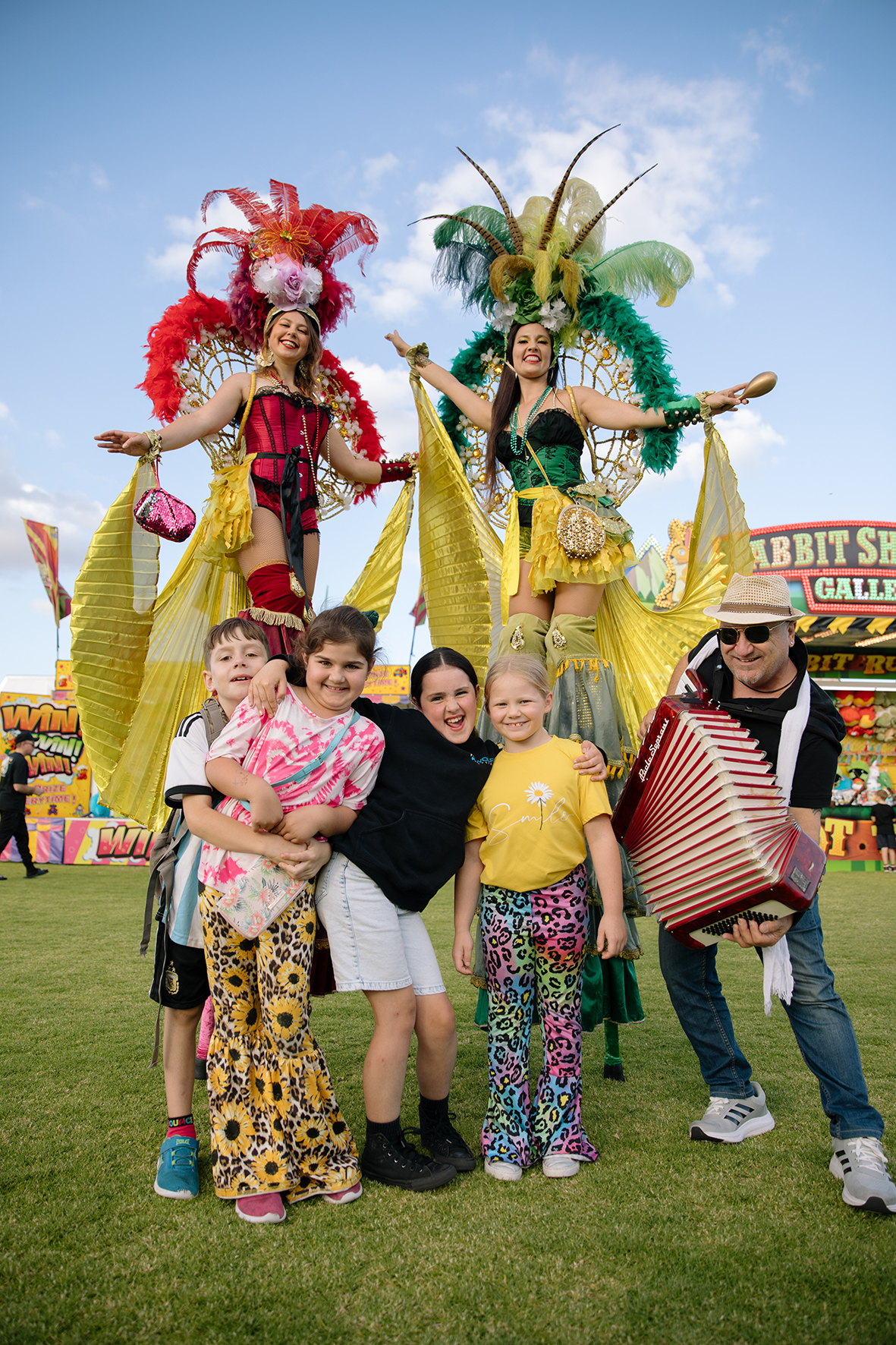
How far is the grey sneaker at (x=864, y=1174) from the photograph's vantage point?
86.3 inches

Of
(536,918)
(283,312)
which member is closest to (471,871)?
(536,918)

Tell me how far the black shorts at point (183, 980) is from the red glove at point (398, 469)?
228 centimetres

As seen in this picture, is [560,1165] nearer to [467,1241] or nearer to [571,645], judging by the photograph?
[467,1241]

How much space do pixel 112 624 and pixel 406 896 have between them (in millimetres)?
1672

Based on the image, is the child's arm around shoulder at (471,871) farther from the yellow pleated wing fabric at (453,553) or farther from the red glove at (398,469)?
the red glove at (398,469)

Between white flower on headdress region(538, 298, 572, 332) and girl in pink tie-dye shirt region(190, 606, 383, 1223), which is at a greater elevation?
white flower on headdress region(538, 298, 572, 332)

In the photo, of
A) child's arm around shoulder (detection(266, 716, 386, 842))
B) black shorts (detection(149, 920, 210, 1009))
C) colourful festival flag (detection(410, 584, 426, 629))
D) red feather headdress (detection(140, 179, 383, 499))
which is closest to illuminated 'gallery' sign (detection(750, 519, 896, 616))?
colourful festival flag (detection(410, 584, 426, 629))

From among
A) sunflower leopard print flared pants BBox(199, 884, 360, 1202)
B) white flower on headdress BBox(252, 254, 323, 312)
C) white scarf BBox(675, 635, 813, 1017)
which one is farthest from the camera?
white flower on headdress BBox(252, 254, 323, 312)

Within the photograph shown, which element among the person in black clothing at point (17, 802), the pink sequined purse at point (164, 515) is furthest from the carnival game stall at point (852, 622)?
the pink sequined purse at point (164, 515)

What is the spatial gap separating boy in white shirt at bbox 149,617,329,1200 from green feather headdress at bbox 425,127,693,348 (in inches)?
84.3

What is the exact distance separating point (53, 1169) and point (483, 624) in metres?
2.32

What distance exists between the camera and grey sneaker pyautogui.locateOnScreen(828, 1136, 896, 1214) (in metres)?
2.19

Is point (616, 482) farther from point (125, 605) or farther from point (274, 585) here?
point (125, 605)

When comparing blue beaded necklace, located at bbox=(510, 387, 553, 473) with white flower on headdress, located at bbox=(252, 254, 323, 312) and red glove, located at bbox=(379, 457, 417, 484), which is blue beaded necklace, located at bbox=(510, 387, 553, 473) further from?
white flower on headdress, located at bbox=(252, 254, 323, 312)
